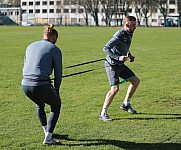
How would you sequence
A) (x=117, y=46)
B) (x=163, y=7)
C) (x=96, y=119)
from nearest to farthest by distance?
(x=117, y=46) < (x=96, y=119) < (x=163, y=7)

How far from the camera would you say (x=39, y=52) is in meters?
6.26

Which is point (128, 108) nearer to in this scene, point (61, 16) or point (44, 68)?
point (44, 68)

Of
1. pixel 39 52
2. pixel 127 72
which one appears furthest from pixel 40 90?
pixel 127 72

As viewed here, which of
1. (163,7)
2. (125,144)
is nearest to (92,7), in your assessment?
(163,7)

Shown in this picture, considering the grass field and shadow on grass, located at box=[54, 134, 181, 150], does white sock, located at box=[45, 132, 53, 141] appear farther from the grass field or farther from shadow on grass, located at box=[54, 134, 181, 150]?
shadow on grass, located at box=[54, 134, 181, 150]

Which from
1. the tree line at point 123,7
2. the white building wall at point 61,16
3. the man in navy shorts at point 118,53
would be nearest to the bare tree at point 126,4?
the tree line at point 123,7

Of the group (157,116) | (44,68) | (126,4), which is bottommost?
(157,116)

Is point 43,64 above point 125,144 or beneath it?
above

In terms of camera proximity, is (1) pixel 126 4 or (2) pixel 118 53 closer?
(2) pixel 118 53

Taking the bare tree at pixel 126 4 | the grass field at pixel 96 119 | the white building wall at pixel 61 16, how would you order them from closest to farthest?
the grass field at pixel 96 119
the bare tree at pixel 126 4
the white building wall at pixel 61 16

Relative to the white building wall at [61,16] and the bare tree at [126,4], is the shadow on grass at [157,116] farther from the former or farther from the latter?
the white building wall at [61,16]

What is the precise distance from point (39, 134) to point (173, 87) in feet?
19.6

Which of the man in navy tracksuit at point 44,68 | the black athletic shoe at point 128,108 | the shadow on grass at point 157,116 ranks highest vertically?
the man in navy tracksuit at point 44,68

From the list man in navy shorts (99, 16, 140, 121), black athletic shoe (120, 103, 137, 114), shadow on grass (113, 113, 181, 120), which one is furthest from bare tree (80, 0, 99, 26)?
man in navy shorts (99, 16, 140, 121)
